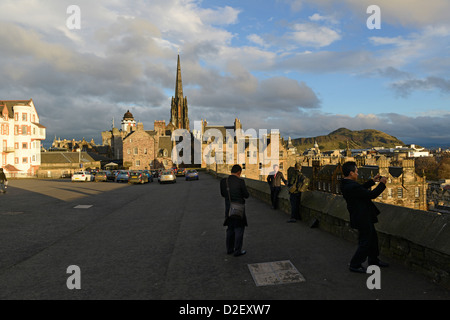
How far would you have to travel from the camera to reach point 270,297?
4082mm

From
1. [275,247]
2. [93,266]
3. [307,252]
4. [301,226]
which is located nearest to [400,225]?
[307,252]

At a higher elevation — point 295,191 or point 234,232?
point 295,191

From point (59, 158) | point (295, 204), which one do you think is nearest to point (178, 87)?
point (59, 158)

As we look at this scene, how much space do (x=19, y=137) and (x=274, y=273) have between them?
6392 centimetres

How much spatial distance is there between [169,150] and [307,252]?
70.7 meters

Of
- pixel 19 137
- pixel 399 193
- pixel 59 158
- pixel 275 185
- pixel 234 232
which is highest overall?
pixel 19 137

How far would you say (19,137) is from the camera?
54.4 m

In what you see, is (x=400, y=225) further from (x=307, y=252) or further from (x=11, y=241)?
(x=11, y=241)

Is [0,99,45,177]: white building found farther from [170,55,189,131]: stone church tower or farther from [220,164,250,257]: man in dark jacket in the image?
[220,164,250,257]: man in dark jacket

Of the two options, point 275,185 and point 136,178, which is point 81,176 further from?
point 275,185

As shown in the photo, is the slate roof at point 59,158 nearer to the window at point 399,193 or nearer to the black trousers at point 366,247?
the black trousers at point 366,247

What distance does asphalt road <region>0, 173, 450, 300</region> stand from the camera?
425cm

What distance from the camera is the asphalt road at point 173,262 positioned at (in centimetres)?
425
